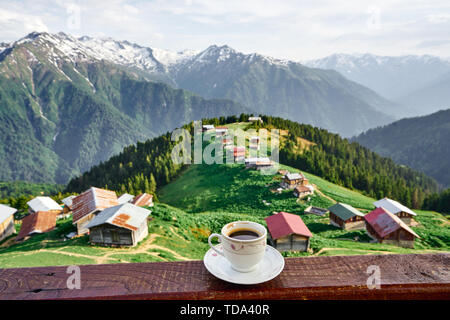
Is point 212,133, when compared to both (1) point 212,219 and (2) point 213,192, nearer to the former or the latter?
(2) point 213,192

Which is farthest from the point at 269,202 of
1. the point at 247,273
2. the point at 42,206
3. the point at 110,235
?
the point at 247,273

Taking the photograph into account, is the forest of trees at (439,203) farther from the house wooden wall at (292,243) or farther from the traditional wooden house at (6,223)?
the traditional wooden house at (6,223)

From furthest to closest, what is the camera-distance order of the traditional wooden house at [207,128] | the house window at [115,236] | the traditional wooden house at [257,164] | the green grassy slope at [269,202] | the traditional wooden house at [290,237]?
the traditional wooden house at [207,128], the traditional wooden house at [257,164], the green grassy slope at [269,202], the traditional wooden house at [290,237], the house window at [115,236]

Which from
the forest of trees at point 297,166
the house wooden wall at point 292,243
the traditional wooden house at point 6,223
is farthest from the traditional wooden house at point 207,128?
the house wooden wall at point 292,243

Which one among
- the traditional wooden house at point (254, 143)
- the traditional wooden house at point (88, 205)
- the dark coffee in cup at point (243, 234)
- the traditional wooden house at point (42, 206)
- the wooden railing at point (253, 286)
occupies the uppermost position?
the dark coffee in cup at point (243, 234)

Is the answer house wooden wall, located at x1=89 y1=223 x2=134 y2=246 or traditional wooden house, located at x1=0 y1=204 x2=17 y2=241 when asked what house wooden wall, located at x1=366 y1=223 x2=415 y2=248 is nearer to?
house wooden wall, located at x1=89 y1=223 x2=134 y2=246

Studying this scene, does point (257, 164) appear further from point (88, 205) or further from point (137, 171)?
point (137, 171)

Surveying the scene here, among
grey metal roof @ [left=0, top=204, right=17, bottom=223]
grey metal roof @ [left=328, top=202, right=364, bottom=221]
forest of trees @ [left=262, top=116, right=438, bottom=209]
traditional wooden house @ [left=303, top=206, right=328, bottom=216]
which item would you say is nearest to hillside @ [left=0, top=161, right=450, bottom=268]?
traditional wooden house @ [left=303, top=206, right=328, bottom=216]
